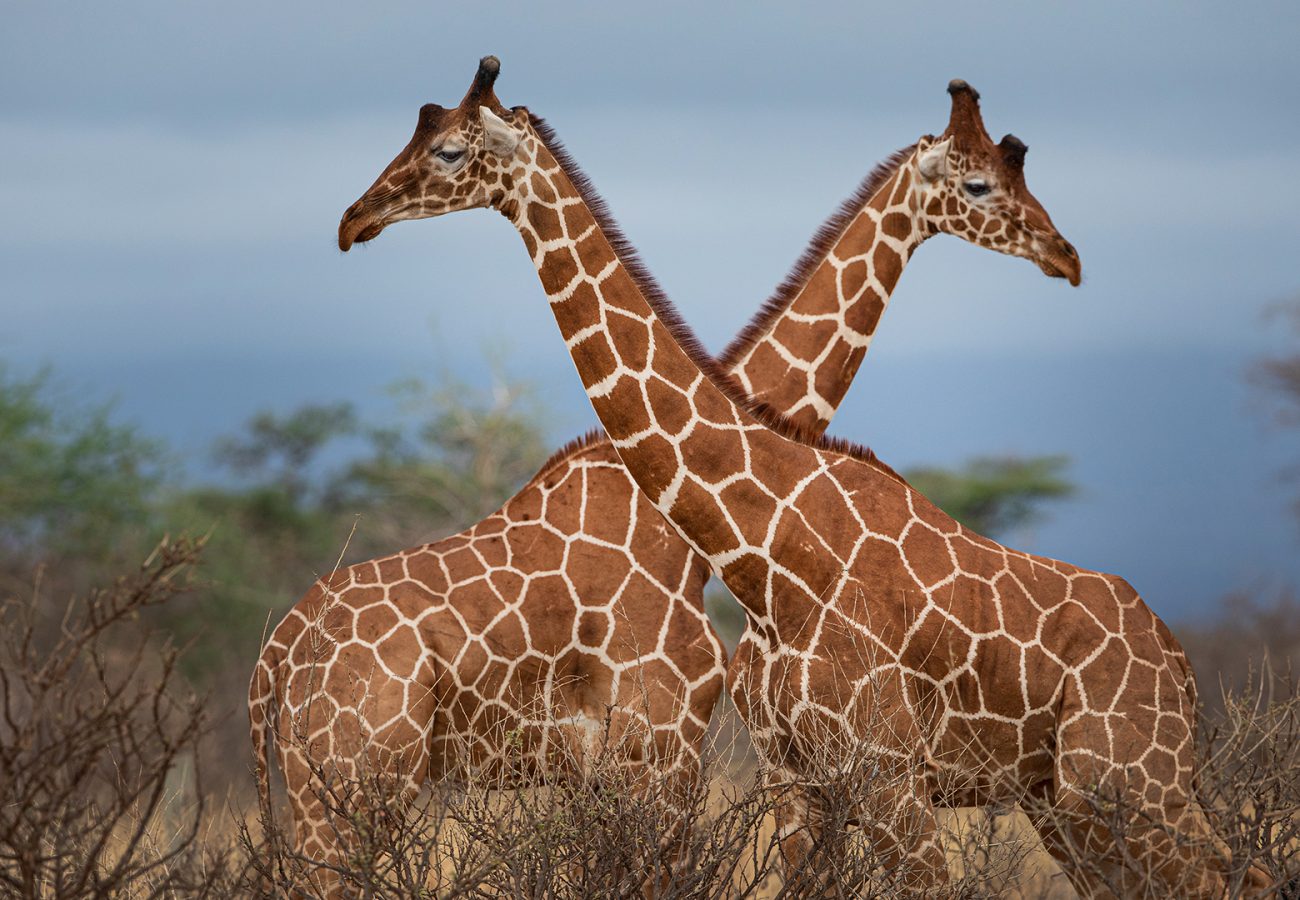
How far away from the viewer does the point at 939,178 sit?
6.65 m

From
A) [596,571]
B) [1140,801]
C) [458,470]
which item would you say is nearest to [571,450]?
[596,571]

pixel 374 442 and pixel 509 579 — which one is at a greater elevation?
pixel 374 442

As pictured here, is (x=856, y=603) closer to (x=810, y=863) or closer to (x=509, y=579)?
(x=810, y=863)

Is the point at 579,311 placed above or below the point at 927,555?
above

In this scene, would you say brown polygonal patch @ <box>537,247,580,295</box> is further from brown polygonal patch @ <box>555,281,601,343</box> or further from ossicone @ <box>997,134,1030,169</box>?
ossicone @ <box>997,134,1030,169</box>

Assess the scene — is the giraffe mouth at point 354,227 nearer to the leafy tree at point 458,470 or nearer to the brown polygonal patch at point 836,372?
the brown polygonal patch at point 836,372

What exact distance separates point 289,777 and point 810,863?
6.38 ft

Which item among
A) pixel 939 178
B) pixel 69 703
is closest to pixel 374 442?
pixel 939 178

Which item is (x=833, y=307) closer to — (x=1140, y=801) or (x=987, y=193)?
(x=987, y=193)

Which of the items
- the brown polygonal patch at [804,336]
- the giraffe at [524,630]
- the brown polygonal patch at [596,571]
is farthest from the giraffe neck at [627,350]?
the brown polygonal patch at [804,336]

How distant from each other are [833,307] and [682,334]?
1.27 metres

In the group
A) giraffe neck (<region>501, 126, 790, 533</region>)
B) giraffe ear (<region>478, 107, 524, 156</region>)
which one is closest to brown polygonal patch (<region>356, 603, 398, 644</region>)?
giraffe neck (<region>501, 126, 790, 533</region>)

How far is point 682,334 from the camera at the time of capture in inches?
225

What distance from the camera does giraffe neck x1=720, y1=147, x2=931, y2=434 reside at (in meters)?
6.62
